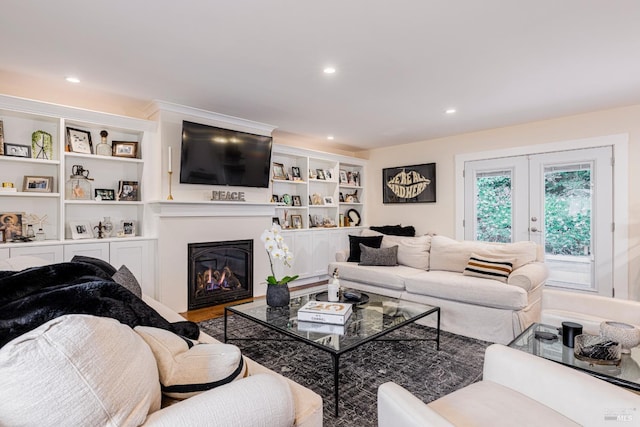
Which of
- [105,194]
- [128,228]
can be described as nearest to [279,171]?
[128,228]

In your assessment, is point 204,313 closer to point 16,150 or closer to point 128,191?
point 128,191

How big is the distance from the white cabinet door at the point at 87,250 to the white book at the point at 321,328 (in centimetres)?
229

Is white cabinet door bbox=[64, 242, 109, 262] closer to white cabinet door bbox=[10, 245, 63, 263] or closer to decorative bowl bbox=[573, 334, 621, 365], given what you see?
white cabinet door bbox=[10, 245, 63, 263]

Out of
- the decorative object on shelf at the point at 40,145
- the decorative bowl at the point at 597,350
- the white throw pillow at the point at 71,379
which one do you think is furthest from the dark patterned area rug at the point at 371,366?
the decorative object on shelf at the point at 40,145

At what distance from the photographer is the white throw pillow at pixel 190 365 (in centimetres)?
100

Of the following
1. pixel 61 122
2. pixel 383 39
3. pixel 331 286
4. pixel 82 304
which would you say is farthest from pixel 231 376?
pixel 61 122

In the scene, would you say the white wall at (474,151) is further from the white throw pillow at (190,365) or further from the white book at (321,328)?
the white throw pillow at (190,365)

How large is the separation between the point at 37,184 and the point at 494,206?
5470 millimetres

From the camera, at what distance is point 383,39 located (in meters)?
2.32

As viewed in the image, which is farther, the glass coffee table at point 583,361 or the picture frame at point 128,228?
the picture frame at point 128,228

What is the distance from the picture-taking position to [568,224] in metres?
4.14

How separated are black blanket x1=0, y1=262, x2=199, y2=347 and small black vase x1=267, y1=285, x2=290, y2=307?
1027mm

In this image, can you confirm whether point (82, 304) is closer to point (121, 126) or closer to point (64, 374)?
point (64, 374)

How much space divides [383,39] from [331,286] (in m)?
1.92
